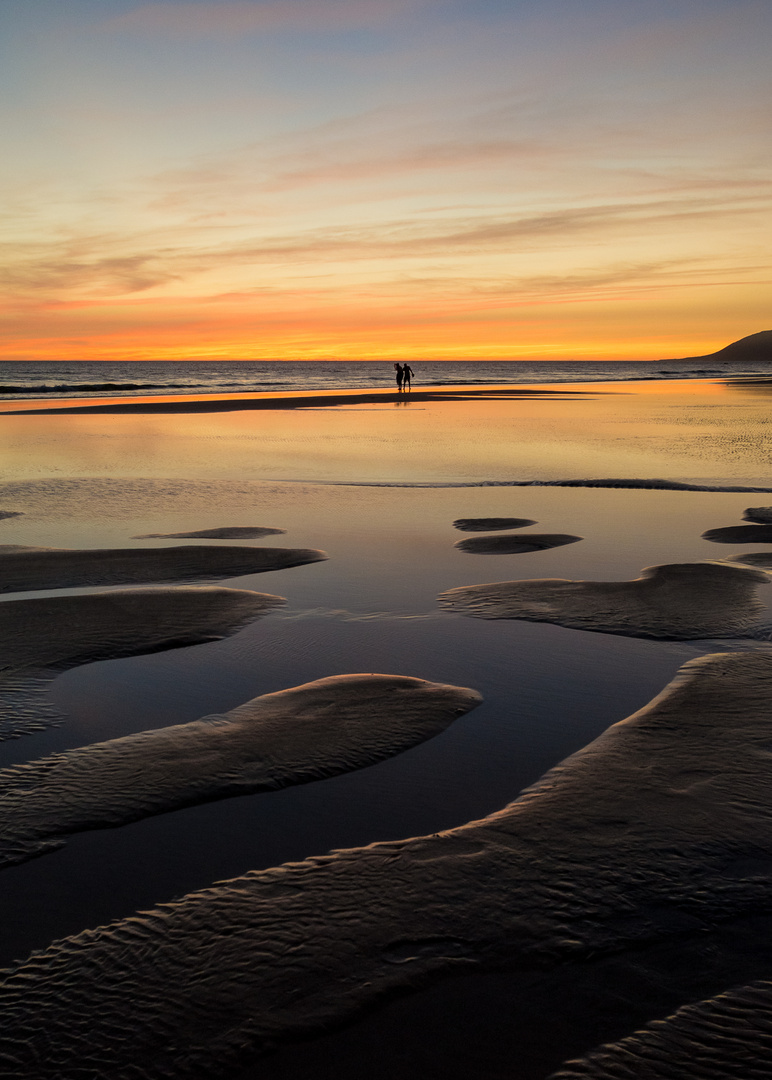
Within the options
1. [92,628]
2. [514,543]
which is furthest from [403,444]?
[92,628]

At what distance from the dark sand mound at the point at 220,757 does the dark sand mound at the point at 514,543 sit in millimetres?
4543

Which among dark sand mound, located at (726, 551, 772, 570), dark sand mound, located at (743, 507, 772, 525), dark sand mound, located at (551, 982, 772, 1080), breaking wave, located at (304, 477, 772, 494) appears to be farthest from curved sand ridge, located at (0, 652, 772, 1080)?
breaking wave, located at (304, 477, 772, 494)

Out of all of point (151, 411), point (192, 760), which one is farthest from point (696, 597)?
point (151, 411)

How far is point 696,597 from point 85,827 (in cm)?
603

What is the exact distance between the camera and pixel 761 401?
1651 inches

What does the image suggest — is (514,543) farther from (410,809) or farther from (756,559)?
(410,809)

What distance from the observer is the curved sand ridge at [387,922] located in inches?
110

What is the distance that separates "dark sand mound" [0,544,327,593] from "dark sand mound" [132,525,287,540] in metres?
0.59

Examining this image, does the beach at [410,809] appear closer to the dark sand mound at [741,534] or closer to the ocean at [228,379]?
the dark sand mound at [741,534]

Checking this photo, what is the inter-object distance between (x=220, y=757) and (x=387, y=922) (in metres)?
1.70

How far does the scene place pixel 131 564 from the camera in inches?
375

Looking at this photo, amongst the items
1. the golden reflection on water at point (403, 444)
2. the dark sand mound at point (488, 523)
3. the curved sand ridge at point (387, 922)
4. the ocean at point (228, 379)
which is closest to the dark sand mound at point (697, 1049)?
the curved sand ridge at point (387, 922)

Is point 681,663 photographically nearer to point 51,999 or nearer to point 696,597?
point 696,597

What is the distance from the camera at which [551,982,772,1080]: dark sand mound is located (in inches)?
104
